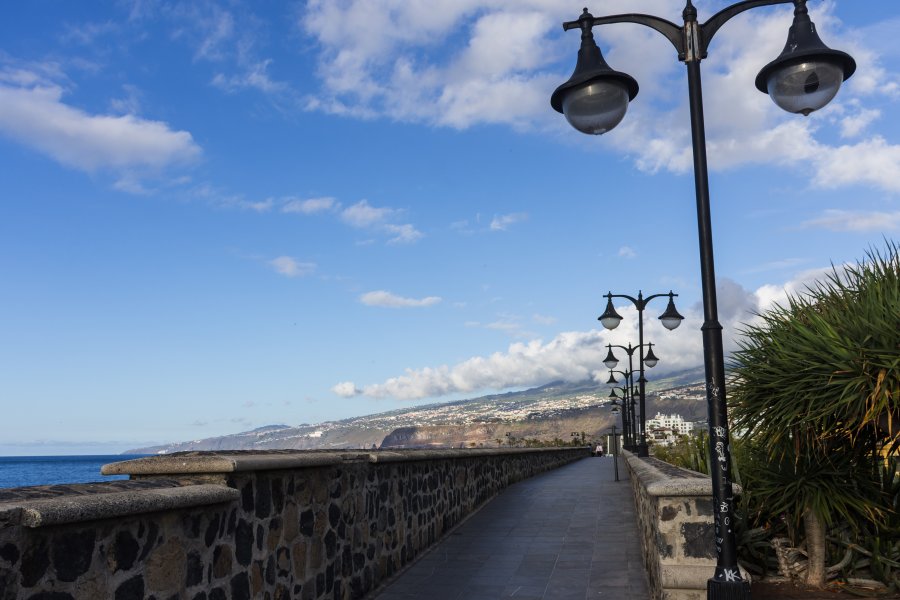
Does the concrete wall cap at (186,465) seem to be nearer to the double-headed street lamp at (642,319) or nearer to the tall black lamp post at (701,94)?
the tall black lamp post at (701,94)

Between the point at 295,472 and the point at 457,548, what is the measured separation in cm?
483

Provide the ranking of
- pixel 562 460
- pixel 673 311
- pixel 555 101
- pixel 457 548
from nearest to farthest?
pixel 555 101 < pixel 457 548 < pixel 673 311 < pixel 562 460

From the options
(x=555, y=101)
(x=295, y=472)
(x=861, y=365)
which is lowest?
(x=295, y=472)

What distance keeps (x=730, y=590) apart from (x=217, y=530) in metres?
3.22

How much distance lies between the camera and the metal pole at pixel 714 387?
187 inches

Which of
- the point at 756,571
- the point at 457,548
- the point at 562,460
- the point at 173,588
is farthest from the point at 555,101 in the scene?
the point at 562,460

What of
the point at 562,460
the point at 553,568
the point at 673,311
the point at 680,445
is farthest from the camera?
the point at 562,460

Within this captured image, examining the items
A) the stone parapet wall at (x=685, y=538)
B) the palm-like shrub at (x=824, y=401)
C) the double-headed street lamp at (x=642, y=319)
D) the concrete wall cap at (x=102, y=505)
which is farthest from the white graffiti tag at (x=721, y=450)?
the double-headed street lamp at (x=642, y=319)

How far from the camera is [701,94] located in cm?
537

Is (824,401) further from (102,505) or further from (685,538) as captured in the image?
(102,505)

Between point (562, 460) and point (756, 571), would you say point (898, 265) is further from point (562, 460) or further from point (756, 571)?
point (562, 460)

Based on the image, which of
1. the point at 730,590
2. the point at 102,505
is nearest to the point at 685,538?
the point at 730,590

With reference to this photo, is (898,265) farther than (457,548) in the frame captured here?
No

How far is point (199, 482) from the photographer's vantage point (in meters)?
4.81
